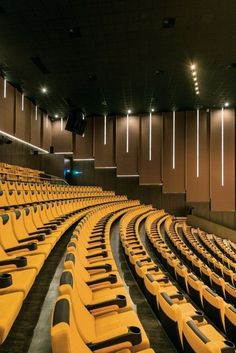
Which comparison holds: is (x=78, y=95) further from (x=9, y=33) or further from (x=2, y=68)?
(x=9, y=33)

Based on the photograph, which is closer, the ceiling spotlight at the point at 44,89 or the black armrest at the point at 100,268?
the black armrest at the point at 100,268

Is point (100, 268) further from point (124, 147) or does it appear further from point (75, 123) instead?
point (124, 147)

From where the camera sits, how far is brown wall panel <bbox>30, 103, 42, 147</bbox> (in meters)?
4.88

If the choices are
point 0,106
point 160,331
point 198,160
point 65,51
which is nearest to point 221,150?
point 198,160

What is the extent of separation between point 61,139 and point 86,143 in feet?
1.70

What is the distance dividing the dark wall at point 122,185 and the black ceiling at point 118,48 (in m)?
1.68

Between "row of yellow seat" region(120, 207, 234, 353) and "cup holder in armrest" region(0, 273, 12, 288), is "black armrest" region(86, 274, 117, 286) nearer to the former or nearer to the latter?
"row of yellow seat" region(120, 207, 234, 353)

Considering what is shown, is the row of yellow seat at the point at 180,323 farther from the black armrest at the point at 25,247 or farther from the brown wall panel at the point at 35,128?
the brown wall panel at the point at 35,128

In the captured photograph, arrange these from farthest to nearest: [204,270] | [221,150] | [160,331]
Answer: [221,150] → [204,270] → [160,331]

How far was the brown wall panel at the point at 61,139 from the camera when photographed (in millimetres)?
5746

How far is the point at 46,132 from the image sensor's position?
5.51m

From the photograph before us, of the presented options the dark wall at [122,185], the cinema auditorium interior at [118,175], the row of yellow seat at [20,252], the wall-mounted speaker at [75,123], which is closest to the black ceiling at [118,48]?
the cinema auditorium interior at [118,175]

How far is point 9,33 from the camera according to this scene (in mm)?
2752

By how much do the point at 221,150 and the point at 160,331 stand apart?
4.88m
